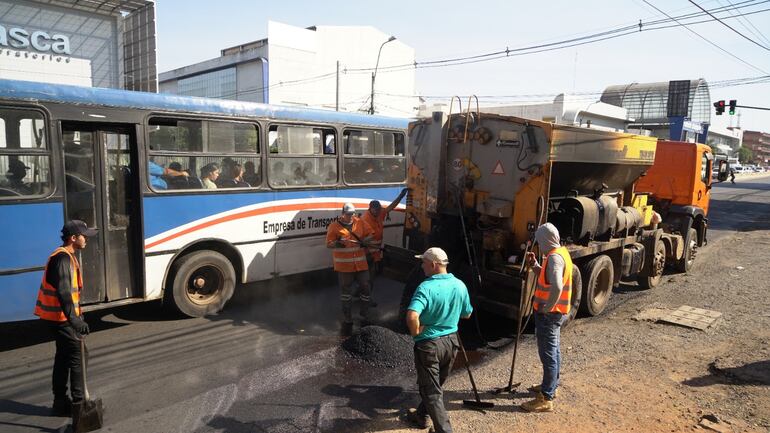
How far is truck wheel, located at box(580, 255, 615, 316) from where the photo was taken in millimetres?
7320

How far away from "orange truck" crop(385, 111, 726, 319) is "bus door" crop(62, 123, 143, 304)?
365 centimetres

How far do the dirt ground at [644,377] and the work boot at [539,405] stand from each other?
0.20ft

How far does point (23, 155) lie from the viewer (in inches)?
218

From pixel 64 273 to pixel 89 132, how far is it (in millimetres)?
2615

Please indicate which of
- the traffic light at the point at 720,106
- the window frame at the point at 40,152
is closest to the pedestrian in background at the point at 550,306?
the window frame at the point at 40,152

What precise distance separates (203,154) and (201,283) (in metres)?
1.82

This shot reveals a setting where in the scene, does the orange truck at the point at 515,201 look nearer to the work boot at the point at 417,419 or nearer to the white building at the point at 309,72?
the work boot at the point at 417,419

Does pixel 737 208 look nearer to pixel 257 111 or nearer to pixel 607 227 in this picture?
pixel 607 227

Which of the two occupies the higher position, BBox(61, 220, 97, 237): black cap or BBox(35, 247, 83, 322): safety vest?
BBox(61, 220, 97, 237): black cap

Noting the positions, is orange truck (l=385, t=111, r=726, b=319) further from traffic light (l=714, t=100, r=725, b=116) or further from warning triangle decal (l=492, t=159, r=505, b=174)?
traffic light (l=714, t=100, r=725, b=116)

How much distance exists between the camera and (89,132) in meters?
6.01

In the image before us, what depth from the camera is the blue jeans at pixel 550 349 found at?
15.0ft

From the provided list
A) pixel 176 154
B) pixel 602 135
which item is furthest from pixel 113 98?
A: pixel 602 135

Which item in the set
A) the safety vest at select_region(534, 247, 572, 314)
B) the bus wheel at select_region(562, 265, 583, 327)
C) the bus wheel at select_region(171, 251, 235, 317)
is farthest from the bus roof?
the safety vest at select_region(534, 247, 572, 314)
